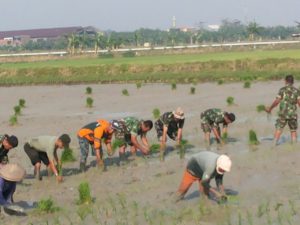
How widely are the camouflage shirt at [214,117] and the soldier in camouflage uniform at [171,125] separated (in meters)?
0.66

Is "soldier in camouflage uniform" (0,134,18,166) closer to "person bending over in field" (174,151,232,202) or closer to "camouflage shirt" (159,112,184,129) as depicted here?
"person bending over in field" (174,151,232,202)

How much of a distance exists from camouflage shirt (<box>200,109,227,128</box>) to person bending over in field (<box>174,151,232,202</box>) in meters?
3.73

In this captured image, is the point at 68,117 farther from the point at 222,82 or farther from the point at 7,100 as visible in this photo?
the point at 222,82

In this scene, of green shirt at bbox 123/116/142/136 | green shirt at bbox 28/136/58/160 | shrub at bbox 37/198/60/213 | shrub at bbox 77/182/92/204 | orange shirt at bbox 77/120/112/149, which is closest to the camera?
shrub at bbox 37/198/60/213

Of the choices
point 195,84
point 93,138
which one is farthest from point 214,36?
point 93,138

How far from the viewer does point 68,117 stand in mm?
19281

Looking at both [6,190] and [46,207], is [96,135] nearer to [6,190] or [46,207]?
[46,207]

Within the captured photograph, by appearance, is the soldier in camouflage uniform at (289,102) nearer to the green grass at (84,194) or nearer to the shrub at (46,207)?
the green grass at (84,194)

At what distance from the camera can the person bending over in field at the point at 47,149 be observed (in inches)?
357

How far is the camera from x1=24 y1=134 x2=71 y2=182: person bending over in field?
907cm

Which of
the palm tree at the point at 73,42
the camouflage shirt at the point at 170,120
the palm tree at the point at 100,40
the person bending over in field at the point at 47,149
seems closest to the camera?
the person bending over in field at the point at 47,149

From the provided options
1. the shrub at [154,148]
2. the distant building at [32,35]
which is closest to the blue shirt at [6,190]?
the shrub at [154,148]

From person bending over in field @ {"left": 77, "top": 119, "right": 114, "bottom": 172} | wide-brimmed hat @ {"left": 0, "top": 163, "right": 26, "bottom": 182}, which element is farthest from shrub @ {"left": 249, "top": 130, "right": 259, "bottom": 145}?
wide-brimmed hat @ {"left": 0, "top": 163, "right": 26, "bottom": 182}

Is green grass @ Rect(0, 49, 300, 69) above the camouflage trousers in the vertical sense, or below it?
below
